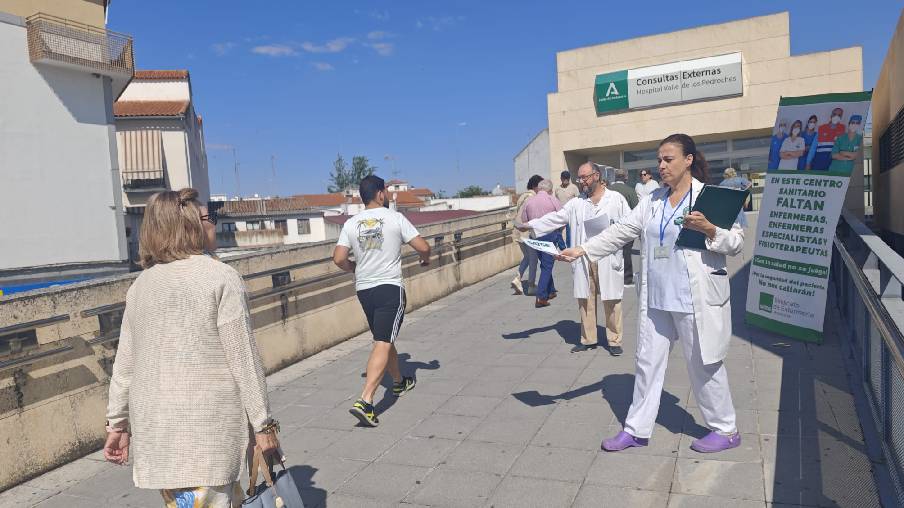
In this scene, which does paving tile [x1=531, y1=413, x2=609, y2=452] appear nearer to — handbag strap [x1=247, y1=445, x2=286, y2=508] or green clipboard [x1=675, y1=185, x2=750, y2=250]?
green clipboard [x1=675, y1=185, x2=750, y2=250]

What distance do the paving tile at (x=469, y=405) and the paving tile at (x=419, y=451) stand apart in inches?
22.6

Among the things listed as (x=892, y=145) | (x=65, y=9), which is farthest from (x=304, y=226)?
(x=892, y=145)

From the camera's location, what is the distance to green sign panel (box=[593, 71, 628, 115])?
26984mm

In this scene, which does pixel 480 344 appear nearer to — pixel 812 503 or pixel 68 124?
pixel 812 503

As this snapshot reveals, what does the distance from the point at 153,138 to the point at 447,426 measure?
38224 mm

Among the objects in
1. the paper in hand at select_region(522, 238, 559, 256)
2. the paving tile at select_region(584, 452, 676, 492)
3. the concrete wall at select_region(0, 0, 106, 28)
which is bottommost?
the paving tile at select_region(584, 452, 676, 492)

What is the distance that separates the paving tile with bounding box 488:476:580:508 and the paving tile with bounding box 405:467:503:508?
7 cm

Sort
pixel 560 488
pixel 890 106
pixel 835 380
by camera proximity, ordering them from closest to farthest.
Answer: pixel 560 488
pixel 835 380
pixel 890 106

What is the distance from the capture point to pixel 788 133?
6.67 meters

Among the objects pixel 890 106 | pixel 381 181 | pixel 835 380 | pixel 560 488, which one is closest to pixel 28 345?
pixel 381 181

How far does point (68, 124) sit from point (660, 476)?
2952 cm

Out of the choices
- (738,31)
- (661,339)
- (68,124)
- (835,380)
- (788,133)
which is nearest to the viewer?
(661,339)

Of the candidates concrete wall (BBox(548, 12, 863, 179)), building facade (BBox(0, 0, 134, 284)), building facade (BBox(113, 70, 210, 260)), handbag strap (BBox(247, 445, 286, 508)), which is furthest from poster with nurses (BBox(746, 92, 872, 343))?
building facade (BBox(113, 70, 210, 260))

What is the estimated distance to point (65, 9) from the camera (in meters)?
27.8
